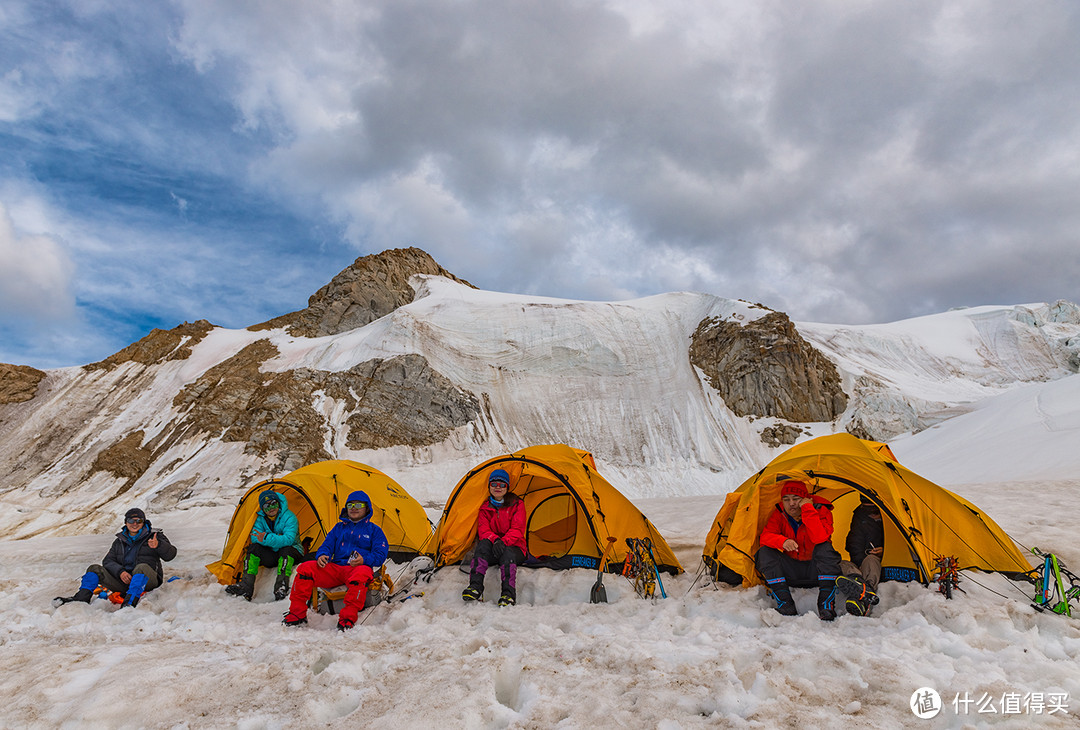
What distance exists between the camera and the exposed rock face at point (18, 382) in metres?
33.6

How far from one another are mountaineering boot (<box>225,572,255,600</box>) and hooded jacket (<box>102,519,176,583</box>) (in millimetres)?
1105

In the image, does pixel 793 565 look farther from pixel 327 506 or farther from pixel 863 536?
→ pixel 327 506

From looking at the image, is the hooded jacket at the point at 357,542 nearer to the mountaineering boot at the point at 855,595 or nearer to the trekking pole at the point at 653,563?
the trekking pole at the point at 653,563

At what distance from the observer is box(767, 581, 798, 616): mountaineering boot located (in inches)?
226

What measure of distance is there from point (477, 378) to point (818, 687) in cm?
3068

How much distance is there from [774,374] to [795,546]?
94.7 feet

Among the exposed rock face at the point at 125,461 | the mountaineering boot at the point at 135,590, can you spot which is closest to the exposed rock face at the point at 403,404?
the exposed rock face at the point at 125,461

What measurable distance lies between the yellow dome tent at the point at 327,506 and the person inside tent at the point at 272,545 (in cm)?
45

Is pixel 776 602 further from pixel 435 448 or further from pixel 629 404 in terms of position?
pixel 629 404

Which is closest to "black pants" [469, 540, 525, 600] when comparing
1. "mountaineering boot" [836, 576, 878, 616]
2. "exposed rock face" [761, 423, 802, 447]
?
"mountaineering boot" [836, 576, 878, 616]

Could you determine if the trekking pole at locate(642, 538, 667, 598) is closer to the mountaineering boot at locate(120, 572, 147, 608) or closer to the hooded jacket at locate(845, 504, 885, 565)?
the hooded jacket at locate(845, 504, 885, 565)

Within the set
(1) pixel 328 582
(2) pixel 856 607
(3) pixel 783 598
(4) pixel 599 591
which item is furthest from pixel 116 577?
(2) pixel 856 607

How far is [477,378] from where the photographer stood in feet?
111

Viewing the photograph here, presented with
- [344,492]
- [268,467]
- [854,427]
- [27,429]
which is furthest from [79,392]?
[854,427]
